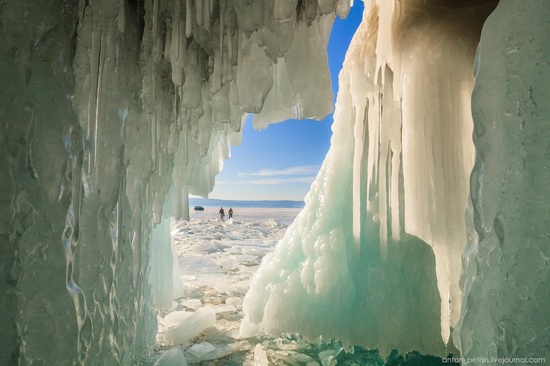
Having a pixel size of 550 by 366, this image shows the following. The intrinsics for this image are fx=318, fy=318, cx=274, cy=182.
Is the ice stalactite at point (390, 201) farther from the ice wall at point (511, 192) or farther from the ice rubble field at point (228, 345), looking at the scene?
the ice wall at point (511, 192)

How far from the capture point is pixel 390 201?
383cm

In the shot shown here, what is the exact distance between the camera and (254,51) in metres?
3.08

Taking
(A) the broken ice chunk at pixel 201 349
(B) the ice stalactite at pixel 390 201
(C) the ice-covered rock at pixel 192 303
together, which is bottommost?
(C) the ice-covered rock at pixel 192 303

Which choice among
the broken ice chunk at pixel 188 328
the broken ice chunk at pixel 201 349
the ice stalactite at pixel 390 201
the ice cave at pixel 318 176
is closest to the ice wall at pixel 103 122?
the ice cave at pixel 318 176

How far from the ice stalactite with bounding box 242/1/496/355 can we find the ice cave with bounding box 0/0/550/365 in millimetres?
18

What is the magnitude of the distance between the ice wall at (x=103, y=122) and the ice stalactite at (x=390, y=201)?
75cm

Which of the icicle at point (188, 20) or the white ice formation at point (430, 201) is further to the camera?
the icicle at point (188, 20)

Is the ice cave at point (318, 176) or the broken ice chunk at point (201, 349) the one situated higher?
the ice cave at point (318, 176)

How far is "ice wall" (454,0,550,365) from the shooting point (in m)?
1.23

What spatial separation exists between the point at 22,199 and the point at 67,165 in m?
0.23

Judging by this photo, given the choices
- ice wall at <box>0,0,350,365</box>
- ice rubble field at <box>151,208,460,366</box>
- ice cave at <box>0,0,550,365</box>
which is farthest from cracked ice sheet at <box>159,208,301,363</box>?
ice wall at <box>0,0,350,365</box>

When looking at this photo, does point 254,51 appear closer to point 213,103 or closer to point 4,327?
point 213,103

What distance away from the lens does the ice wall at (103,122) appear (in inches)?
49.1

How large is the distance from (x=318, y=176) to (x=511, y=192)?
3262 mm
